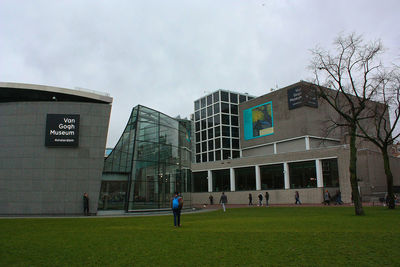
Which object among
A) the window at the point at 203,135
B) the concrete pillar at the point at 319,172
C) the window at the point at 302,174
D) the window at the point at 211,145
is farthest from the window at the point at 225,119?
the concrete pillar at the point at 319,172

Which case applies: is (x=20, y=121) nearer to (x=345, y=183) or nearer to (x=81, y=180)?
(x=81, y=180)

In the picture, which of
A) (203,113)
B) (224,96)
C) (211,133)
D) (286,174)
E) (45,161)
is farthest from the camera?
(203,113)

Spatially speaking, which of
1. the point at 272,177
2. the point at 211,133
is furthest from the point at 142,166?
the point at 211,133

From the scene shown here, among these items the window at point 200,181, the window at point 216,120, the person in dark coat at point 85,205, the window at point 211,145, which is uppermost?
the window at point 216,120

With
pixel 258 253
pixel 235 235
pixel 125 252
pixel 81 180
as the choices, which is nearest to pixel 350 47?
pixel 235 235

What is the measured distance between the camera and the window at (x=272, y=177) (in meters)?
49.9

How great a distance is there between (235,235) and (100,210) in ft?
59.4

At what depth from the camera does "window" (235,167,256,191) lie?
5419cm

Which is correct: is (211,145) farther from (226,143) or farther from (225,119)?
(225,119)

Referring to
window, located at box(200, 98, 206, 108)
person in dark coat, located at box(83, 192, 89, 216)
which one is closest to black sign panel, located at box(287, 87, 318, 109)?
window, located at box(200, 98, 206, 108)

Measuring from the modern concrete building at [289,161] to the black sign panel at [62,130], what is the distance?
23.1 meters

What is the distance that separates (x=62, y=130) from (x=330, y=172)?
110 feet

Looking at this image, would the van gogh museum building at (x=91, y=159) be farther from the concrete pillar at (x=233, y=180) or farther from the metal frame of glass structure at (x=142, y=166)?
the concrete pillar at (x=233, y=180)

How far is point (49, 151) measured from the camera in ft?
85.1
